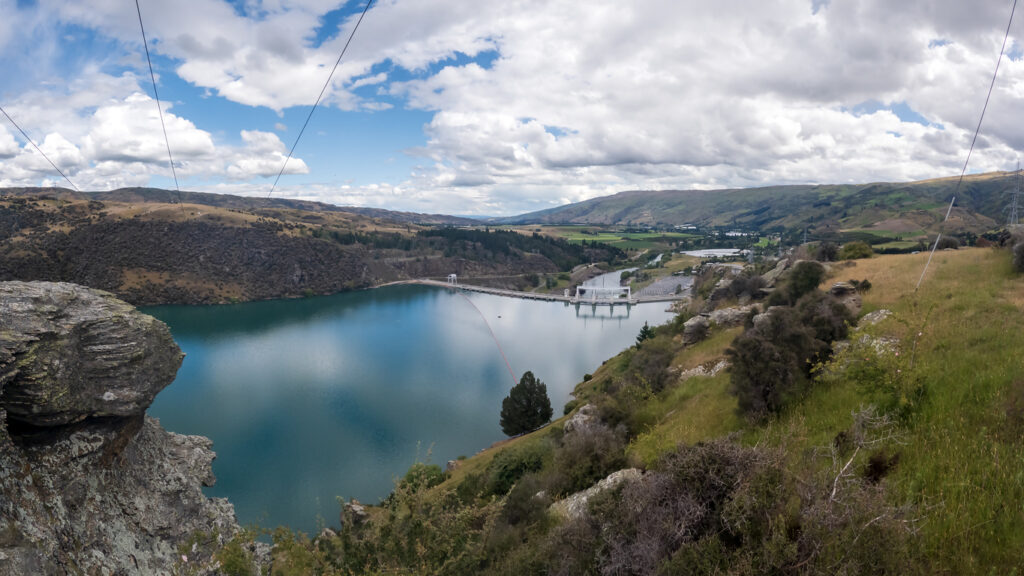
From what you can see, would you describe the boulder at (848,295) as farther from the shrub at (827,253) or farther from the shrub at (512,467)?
the shrub at (512,467)

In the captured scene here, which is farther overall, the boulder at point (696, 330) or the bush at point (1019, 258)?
the boulder at point (696, 330)

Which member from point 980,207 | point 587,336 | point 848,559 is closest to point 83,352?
point 848,559

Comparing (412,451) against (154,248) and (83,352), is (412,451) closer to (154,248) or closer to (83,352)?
(83,352)

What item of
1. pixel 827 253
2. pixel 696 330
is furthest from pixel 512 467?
pixel 827 253

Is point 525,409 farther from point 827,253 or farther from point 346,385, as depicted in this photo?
point 346,385

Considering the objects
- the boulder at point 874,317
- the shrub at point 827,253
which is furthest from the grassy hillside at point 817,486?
the shrub at point 827,253

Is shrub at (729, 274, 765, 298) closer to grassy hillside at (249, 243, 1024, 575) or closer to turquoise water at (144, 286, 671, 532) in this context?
A: grassy hillside at (249, 243, 1024, 575)

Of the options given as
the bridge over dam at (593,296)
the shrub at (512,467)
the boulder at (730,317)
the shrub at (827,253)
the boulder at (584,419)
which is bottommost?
the bridge over dam at (593,296)
